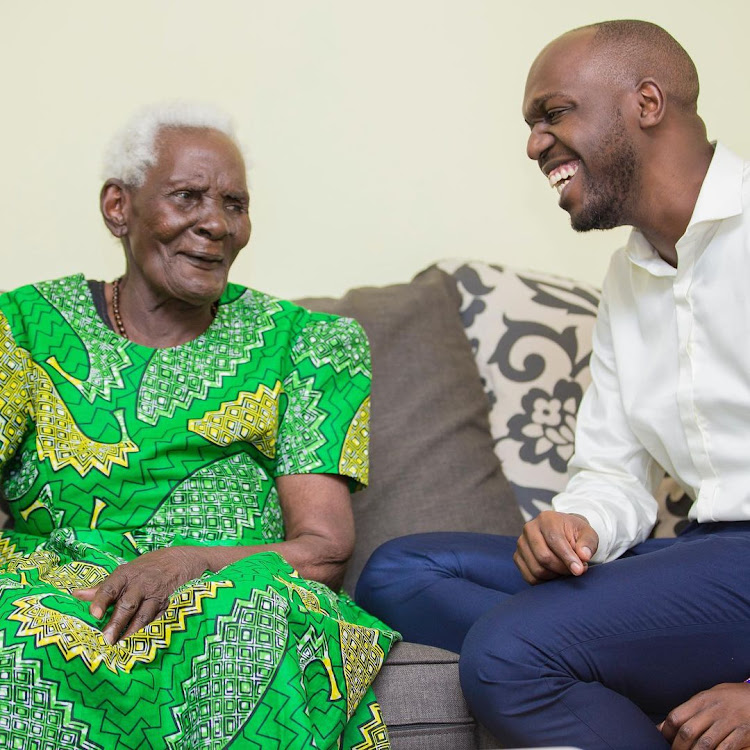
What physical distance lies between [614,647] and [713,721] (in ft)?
0.47

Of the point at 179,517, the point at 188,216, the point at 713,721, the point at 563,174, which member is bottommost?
the point at 713,721

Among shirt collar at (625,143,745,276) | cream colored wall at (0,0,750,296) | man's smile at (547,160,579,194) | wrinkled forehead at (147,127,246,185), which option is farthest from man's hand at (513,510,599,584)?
cream colored wall at (0,0,750,296)

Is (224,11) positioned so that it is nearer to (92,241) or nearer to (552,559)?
(92,241)

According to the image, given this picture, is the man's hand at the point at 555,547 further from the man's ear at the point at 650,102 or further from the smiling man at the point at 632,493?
the man's ear at the point at 650,102

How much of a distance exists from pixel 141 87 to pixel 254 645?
161cm

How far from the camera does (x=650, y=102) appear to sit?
1.51 metres

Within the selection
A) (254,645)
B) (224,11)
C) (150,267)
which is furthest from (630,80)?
(224,11)

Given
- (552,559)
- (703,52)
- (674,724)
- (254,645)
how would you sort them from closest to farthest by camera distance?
(254,645) → (674,724) → (552,559) → (703,52)

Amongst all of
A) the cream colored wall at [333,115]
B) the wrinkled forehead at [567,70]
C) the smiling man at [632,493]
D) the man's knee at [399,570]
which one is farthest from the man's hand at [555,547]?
the cream colored wall at [333,115]

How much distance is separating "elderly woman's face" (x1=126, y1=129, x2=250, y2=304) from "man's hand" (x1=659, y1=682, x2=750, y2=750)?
978 millimetres

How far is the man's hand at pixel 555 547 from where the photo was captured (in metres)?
1.35

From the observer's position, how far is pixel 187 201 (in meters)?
1.69

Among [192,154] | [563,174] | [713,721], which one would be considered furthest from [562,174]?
[713,721]

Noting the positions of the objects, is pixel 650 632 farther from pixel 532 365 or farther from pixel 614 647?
pixel 532 365
